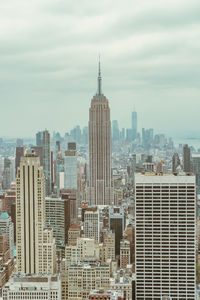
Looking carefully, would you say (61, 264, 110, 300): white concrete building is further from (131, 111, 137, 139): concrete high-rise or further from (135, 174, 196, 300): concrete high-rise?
(131, 111, 137, 139): concrete high-rise

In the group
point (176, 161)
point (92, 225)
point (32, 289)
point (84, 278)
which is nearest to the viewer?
point (32, 289)

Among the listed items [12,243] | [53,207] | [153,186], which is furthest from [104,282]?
[53,207]

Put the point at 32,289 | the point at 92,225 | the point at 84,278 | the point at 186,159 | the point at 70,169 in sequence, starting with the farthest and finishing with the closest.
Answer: the point at 70,169, the point at 92,225, the point at 186,159, the point at 84,278, the point at 32,289

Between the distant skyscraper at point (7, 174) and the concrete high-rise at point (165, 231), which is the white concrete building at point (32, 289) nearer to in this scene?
the concrete high-rise at point (165, 231)

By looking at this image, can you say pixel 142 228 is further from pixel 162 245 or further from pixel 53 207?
pixel 53 207

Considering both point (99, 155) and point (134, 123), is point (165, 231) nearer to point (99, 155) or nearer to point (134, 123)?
point (134, 123)

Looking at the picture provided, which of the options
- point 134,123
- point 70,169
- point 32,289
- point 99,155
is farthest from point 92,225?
point 99,155
